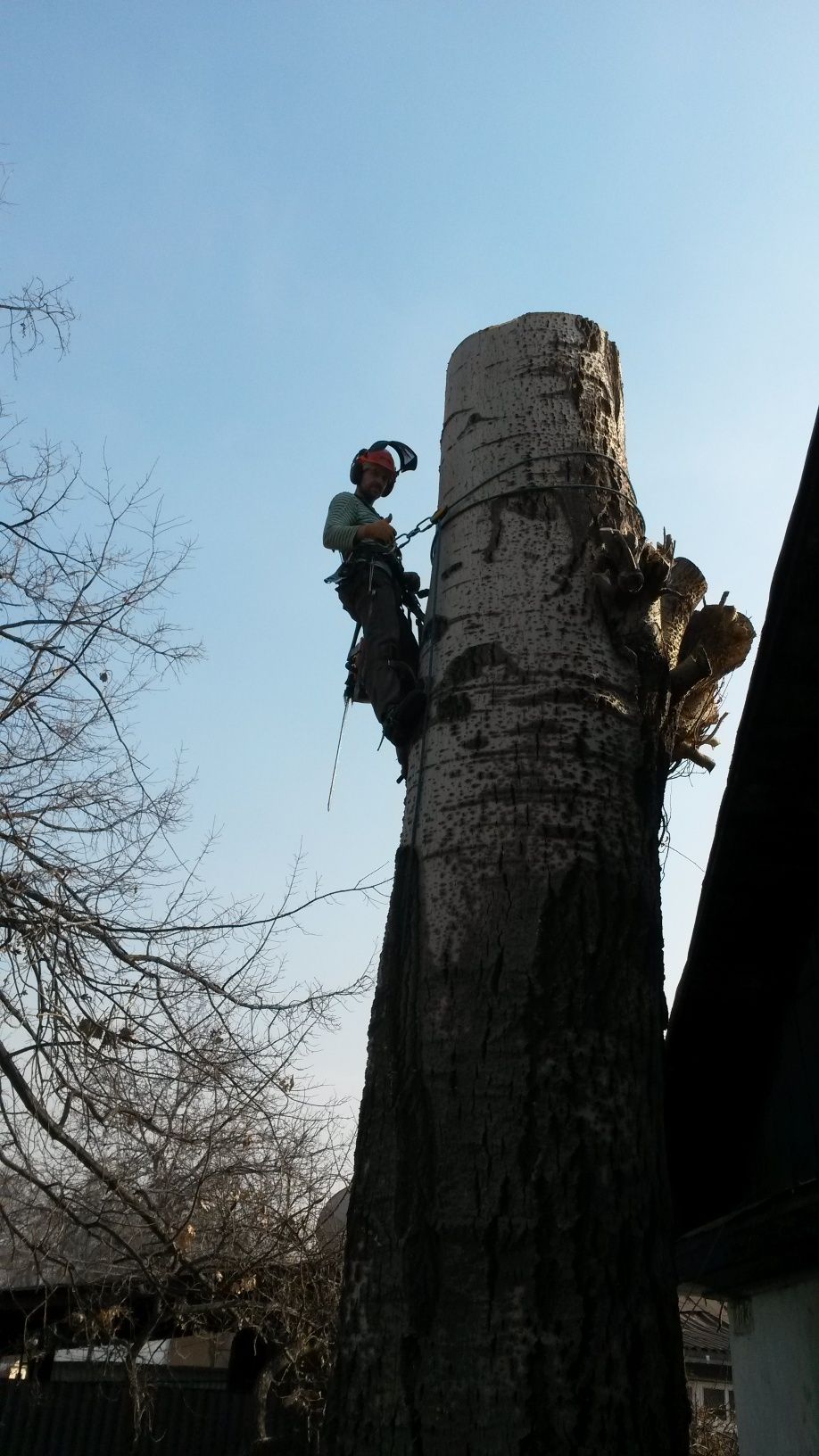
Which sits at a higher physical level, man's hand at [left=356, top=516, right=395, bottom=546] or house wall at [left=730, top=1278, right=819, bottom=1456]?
man's hand at [left=356, top=516, right=395, bottom=546]

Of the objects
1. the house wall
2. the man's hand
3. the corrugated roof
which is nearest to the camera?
the man's hand

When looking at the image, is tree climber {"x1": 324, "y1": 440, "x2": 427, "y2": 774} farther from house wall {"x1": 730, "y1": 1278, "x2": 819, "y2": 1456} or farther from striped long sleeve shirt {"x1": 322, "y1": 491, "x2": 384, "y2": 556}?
house wall {"x1": 730, "y1": 1278, "x2": 819, "y2": 1456}

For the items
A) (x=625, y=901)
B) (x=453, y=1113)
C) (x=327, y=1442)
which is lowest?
(x=327, y=1442)

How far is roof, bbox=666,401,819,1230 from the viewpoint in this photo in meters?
2.59

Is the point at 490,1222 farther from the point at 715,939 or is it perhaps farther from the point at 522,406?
the point at 715,939

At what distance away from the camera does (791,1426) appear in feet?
13.8

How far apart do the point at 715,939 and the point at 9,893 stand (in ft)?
11.4

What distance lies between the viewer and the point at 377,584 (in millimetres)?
3723

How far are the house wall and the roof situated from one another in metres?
0.39

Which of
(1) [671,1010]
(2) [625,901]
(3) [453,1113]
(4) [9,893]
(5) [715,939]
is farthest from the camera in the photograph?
(4) [9,893]

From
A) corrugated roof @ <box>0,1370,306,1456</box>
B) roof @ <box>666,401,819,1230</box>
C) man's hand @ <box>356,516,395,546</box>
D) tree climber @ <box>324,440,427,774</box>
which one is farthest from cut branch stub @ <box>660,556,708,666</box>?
corrugated roof @ <box>0,1370,306,1456</box>

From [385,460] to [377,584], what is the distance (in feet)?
3.59

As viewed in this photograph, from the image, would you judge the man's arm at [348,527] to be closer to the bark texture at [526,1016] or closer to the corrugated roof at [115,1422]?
the bark texture at [526,1016]

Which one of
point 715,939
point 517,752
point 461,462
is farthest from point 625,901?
point 715,939
